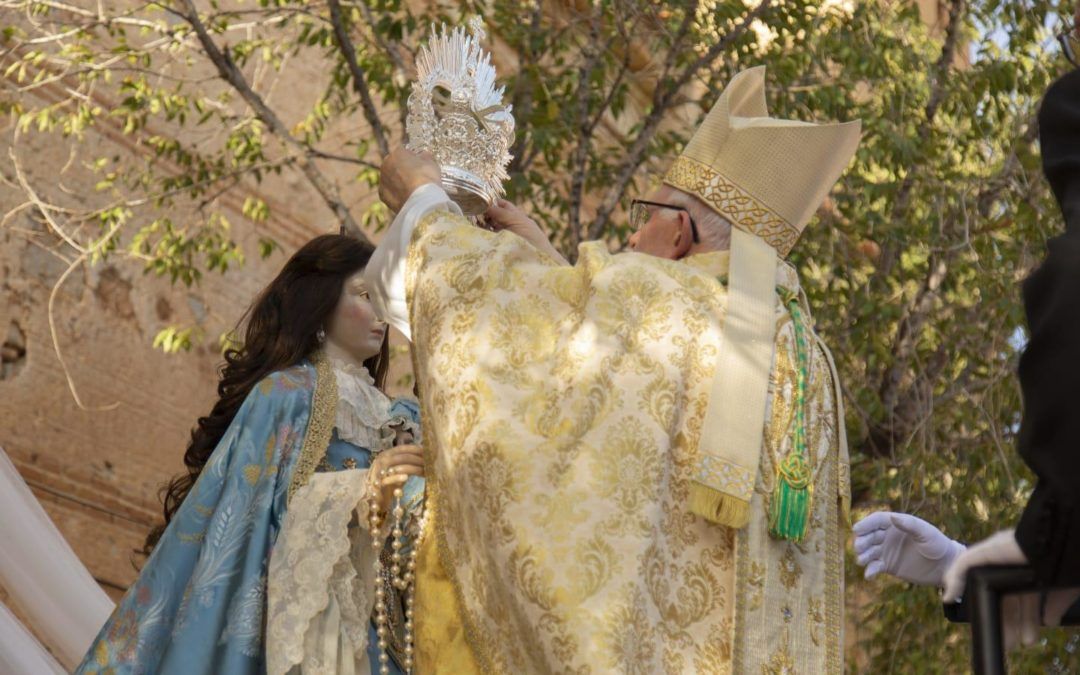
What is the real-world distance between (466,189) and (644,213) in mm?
372

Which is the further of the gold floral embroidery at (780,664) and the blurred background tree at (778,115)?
the blurred background tree at (778,115)

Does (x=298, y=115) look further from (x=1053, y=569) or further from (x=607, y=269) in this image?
(x=1053, y=569)

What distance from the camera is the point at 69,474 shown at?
6277 mm

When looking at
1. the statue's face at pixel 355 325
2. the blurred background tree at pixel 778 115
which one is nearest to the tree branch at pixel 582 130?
the blurred background tree at pixel 778 115

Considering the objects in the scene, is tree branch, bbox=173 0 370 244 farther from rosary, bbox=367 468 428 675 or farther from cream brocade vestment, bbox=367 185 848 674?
cream brocade vestment, bbox=367 185 848 674

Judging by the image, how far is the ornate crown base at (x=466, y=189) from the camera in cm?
352

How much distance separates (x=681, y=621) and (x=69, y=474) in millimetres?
3910

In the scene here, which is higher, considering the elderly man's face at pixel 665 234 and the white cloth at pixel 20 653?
the elderly man's face at pixel 665 234

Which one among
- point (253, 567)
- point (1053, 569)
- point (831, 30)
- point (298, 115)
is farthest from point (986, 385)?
point (1053, 569)

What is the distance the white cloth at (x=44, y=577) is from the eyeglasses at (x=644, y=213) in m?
1.60

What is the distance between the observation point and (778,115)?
Answer: 258 inches

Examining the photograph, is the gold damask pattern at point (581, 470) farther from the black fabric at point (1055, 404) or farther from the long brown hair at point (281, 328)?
the black fabric at point (1055, 404)

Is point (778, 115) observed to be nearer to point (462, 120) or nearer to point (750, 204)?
point (462, 120)

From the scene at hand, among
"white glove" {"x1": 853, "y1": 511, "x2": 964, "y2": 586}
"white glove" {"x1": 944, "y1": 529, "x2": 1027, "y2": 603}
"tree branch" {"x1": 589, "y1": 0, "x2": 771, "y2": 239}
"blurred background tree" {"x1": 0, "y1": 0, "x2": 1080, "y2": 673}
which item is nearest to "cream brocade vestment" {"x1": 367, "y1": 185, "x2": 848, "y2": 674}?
"white glove" {"x1": 853, "y1": 511, "x2": 964, "y2": 586}
